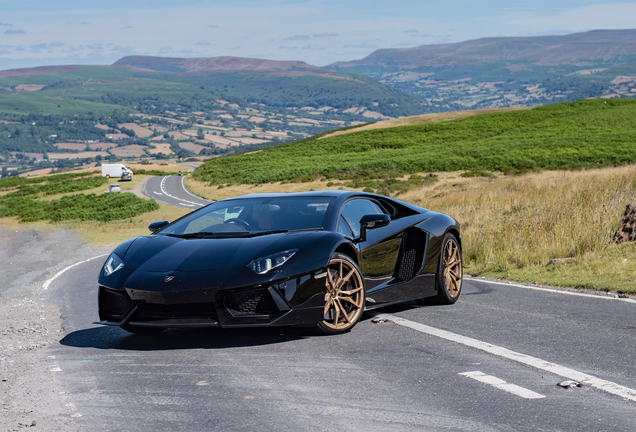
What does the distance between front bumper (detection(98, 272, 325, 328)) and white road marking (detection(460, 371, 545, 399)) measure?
141 cm

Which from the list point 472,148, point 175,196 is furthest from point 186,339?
point 472,148

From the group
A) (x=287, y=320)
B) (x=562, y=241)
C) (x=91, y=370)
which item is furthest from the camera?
(x=562, y=241)

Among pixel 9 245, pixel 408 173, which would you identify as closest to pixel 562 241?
pixel 9 245

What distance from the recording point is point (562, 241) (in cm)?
1045

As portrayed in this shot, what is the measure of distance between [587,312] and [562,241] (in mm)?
4012

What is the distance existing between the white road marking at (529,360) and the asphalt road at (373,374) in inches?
0.7

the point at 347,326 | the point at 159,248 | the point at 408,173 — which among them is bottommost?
the point at 408,173

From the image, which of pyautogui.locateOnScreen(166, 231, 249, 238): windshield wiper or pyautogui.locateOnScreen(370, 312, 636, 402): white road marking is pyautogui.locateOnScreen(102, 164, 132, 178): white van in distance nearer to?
pyautogui.locateOnScreen(166, 231, 249, 238): windshield wiper

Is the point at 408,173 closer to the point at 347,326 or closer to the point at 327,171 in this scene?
the point at 327,171

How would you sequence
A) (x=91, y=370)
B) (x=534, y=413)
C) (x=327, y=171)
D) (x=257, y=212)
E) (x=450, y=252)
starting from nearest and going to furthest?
(x=534, y=413), (x=91, y=370), (x=257, y=212), (x=450, y=252), (x=327, y=171)

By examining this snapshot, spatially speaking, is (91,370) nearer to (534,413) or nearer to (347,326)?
(347,326)

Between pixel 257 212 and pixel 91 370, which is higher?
pixel 257 212

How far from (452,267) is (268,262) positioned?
305 centimetres

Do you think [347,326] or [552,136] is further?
[552,136]
